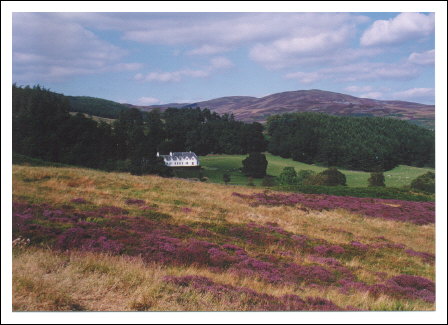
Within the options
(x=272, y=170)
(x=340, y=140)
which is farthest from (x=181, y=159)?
(x=340, y=140)

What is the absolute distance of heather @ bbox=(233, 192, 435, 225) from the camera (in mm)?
10336

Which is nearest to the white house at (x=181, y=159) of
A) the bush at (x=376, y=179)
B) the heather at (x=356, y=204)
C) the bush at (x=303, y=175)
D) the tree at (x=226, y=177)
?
the tree at (x=226, y=177)

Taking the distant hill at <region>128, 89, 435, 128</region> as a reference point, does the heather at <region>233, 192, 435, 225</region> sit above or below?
below

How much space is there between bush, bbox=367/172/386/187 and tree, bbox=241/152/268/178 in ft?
11.0

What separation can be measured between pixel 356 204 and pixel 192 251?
26.0ft

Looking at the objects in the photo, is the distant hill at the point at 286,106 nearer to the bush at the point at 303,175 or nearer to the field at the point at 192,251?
the bush at the point at 303,175

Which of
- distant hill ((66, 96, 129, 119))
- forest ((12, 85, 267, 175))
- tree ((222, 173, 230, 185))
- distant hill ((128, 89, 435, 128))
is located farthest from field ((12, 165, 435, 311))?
distant hill ((128, 89, 435, 128))

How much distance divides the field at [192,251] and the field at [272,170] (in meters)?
1.18

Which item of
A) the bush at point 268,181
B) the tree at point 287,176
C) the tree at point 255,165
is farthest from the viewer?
the tree at point 287,176

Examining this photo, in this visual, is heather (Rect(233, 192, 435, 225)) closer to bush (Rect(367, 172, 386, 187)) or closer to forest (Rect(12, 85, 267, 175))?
bush (Rect(367, 172, 386, 187))

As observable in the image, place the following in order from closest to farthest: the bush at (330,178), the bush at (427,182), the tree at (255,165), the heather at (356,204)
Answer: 1. the bush at (427,182)
2. the tree at (255,165)
3. the bush at (330,178)
4. the heather at (356,204)

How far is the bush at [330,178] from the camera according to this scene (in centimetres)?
967

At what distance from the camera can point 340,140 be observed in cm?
946

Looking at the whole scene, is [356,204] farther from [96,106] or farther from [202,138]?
[96,106]
